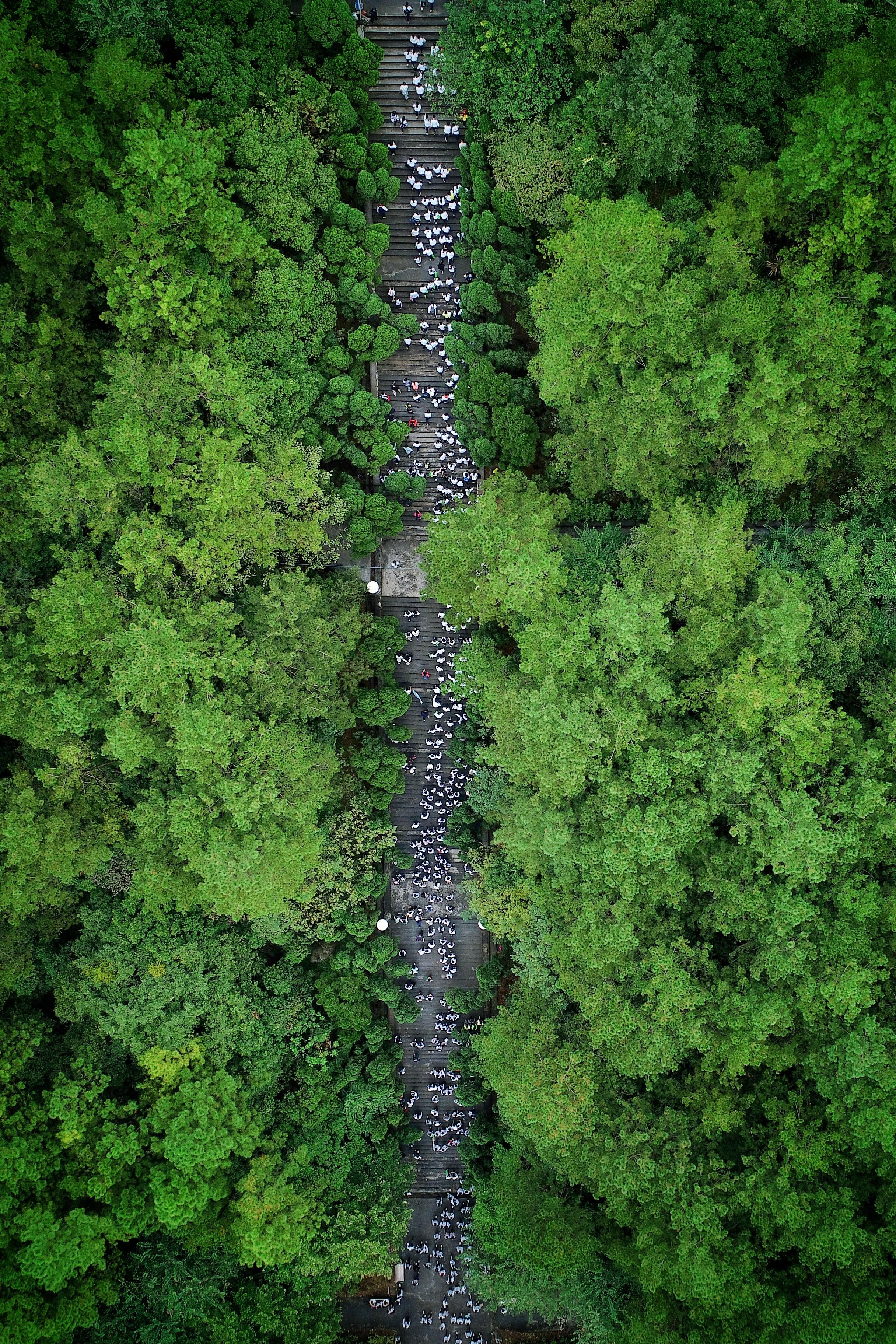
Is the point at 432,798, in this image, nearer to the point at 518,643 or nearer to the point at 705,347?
the point at 518,643

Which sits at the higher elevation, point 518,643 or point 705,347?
point 705,347

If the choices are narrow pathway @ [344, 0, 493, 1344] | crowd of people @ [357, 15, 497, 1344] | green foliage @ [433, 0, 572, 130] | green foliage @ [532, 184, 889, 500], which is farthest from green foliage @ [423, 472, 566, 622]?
green foliage @ [433, 0, 572, 130]

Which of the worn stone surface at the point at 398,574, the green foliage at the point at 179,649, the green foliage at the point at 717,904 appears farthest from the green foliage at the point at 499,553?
the green foliage at the point at 179,649

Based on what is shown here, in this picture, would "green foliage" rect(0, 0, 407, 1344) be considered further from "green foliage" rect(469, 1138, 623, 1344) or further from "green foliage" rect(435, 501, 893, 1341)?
"green foliage" rect(435, 501, 893, 1341)

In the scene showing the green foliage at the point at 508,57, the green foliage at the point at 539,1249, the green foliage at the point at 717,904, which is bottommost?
the green foliage at the point at 539,1249

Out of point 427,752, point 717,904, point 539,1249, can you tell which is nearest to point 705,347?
point 717,904

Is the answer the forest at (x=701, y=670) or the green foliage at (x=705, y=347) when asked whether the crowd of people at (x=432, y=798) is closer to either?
the forest at (x=701, y=670)
